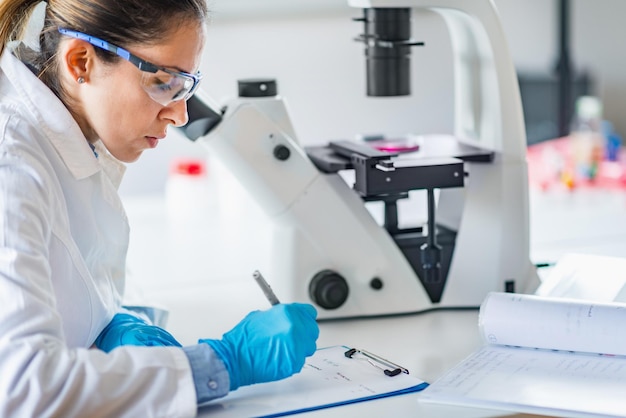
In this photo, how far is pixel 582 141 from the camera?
2.69 meters

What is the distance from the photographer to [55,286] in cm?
112

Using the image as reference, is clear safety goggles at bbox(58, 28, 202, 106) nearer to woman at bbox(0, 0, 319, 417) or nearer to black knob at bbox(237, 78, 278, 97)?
woman at bbox(0, 0, 319, 417)

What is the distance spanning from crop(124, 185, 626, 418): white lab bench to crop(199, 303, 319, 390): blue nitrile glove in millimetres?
70

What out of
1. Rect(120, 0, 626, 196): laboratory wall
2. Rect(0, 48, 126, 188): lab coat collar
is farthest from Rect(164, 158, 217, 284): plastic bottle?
Rect(0, 48, 126, 188): lab coat collar

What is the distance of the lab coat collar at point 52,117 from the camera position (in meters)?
1.16

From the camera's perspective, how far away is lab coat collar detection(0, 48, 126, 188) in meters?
1.16

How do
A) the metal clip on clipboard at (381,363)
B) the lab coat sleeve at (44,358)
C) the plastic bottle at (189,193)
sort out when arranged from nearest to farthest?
the lab coat sleeve at (44,358) → the metal clip on clipboard at (381,363) → the plastic bottle at (189,193)

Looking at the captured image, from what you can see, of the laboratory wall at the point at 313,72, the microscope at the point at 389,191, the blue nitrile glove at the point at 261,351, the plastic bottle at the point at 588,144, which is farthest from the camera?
the laboratory wall at the point at 313,72

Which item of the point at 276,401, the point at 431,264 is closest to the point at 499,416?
the point at 276,401

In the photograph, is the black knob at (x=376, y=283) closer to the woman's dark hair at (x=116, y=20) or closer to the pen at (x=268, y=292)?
the pen at (x=268, y=292)

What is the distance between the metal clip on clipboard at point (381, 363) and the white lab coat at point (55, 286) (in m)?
0.29

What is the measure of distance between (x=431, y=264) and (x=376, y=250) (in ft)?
0.31

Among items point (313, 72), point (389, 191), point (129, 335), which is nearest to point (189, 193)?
point (313, 72)

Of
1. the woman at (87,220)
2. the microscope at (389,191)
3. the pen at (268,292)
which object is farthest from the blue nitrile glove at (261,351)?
the microscope at (389,191)
